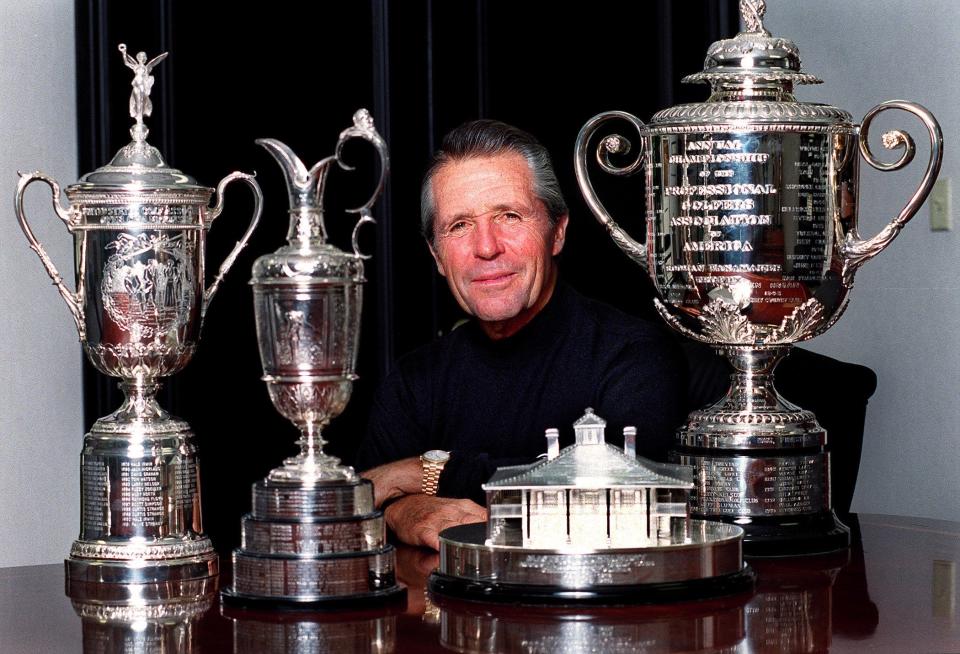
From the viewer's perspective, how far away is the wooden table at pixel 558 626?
1.17 m

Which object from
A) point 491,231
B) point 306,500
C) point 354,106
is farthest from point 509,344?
point 354,106

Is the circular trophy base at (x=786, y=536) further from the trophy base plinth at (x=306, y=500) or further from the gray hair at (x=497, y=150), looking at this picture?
the gray hair at (x=497, y=150)

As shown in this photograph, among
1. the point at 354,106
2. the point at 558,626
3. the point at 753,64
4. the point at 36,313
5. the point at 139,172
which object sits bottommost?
the point at 558,626

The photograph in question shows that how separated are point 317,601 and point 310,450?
123 mm

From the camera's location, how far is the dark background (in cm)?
308

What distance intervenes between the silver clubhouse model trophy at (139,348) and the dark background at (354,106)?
4.95ft

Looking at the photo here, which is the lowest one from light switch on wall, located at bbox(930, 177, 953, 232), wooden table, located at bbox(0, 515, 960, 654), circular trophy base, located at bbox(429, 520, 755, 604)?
wooden table, located at bbox(0, 515, 960, 654)

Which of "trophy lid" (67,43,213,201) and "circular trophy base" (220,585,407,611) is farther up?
"trophy lid" (67,43,213,201)

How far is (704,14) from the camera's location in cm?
364

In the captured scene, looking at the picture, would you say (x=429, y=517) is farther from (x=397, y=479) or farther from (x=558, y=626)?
(x=558, y=626)

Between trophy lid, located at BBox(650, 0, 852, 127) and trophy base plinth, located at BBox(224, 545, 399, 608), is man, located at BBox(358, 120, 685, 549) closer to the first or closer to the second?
trophy lid, located at BBox(650, 0, 852, 127)

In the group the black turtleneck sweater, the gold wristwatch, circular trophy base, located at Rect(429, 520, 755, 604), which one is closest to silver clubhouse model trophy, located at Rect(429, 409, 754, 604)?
circular trophy base, located at Rect(429, 520, 755, 604)

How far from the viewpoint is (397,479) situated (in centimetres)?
196

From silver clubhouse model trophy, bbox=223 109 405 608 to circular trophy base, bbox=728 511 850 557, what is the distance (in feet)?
1.46
